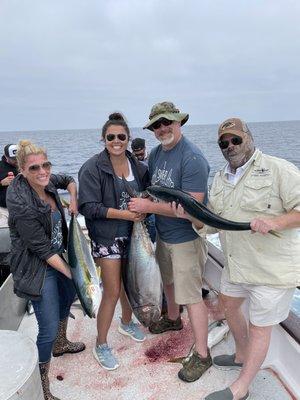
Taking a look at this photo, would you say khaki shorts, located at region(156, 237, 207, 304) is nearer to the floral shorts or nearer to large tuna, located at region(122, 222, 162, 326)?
large tuna, located at region(122, 222, 162, 326)

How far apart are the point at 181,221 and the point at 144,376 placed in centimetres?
132

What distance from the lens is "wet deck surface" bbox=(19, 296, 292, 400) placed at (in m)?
2.85

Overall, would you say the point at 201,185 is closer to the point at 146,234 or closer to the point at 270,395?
the point at 146,234

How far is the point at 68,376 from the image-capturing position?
3.09 m

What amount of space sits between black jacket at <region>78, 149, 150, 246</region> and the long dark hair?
0.67 feet

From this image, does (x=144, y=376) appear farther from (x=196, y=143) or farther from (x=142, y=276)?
(x=196, y=143)

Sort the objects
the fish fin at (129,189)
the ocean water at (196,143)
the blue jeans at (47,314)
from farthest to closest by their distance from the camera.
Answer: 1. the ocean water at (196,143)
2. the fish fin at (129,189)
3. the blue jeans at (47,314)

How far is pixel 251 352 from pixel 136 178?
1590mm

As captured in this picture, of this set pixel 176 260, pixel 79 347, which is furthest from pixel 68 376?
pixel 176 260

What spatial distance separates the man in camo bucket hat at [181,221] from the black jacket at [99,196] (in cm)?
22

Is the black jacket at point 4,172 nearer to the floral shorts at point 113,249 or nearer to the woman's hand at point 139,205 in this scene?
the floral shorts at point 113,249

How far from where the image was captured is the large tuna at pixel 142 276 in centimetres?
304

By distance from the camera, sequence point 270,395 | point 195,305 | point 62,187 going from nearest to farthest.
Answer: point 270,395, point 195,305, point 62,187

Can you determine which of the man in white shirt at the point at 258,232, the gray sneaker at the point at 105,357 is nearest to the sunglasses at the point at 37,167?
the man in white shirt at the point at 258,232
